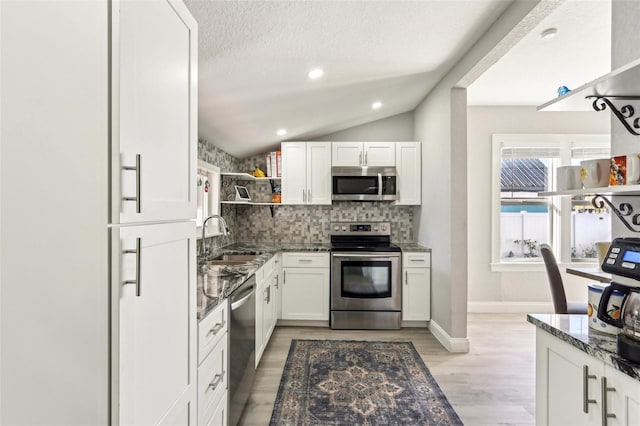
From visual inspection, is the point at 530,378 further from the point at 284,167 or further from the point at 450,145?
Result: the point at 284,167

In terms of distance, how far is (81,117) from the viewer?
0.70 meters

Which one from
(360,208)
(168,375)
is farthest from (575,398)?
(360,208)

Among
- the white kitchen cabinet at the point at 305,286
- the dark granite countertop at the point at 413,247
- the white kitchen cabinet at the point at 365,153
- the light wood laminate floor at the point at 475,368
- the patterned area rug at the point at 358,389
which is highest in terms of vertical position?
the white kitchen cabinet at the point at 365,153

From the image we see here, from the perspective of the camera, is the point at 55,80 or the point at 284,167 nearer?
the point at 55,80

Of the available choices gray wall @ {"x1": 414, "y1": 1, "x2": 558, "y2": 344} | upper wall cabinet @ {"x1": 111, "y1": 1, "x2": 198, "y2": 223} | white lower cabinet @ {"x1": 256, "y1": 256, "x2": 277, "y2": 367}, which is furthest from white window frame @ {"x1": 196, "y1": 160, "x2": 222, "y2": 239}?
gray wall @ {"x1": 414, "y1": 1, "x2": 558, "y2": 344}

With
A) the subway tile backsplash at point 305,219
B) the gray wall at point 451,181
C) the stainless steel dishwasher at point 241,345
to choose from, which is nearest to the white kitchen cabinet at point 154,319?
the stainless steel dishwasher at point 241,345

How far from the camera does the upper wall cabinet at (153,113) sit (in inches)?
31.0

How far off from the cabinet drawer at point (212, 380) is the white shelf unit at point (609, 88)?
5.75 ft

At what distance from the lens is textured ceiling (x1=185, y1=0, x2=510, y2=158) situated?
1852 mm

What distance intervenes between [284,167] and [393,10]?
2514mm

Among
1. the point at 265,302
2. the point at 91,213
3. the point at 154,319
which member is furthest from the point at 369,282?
the point at 91,213

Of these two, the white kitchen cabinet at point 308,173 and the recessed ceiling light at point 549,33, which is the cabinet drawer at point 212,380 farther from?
the recessed ceiling light at point 549,33

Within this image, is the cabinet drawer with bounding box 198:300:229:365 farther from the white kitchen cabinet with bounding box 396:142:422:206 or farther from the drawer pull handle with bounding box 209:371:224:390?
the white kitchen cabinet with bounding box 396:142:422:206

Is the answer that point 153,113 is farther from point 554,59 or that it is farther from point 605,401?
point 554,59
